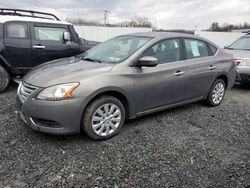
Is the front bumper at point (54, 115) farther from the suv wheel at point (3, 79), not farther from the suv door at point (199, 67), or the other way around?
the suv wheel at point (3, 79)

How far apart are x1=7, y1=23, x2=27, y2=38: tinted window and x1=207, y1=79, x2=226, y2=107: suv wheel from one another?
452 cm

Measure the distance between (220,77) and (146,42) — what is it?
2.16 metres

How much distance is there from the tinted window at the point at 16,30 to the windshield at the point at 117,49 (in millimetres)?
2413

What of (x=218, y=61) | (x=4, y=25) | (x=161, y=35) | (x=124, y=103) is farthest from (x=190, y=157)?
(x=4, y=25)

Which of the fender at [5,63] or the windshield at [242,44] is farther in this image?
the windshield at [242,44]

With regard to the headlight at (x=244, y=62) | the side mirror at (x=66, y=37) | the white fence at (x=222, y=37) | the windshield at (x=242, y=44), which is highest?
the white fence at (x=222, y=37)

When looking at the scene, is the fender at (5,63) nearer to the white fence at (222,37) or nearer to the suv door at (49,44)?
the suv door at (49,44)

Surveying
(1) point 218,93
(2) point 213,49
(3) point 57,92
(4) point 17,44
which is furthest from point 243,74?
(4) point 17,44

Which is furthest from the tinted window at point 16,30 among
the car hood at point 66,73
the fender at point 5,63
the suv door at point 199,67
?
the suv door at point 199,67

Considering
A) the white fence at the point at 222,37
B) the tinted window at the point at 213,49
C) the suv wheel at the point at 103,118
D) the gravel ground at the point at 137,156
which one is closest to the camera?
the gravel ground at the point at 137,156

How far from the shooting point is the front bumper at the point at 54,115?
304 centimetres

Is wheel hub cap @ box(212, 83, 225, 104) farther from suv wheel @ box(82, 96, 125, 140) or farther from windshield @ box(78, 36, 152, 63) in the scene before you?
suv wheel @ box(82, 96, 125, 140)

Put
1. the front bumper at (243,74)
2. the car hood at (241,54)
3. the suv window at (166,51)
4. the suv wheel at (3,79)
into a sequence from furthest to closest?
1. the car hood at (241,54)
2. the front bumper at (243,74)
3. the suv wheel at (3,79)
4. the suv window at (166,51)

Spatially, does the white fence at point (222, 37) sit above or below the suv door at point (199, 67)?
above
